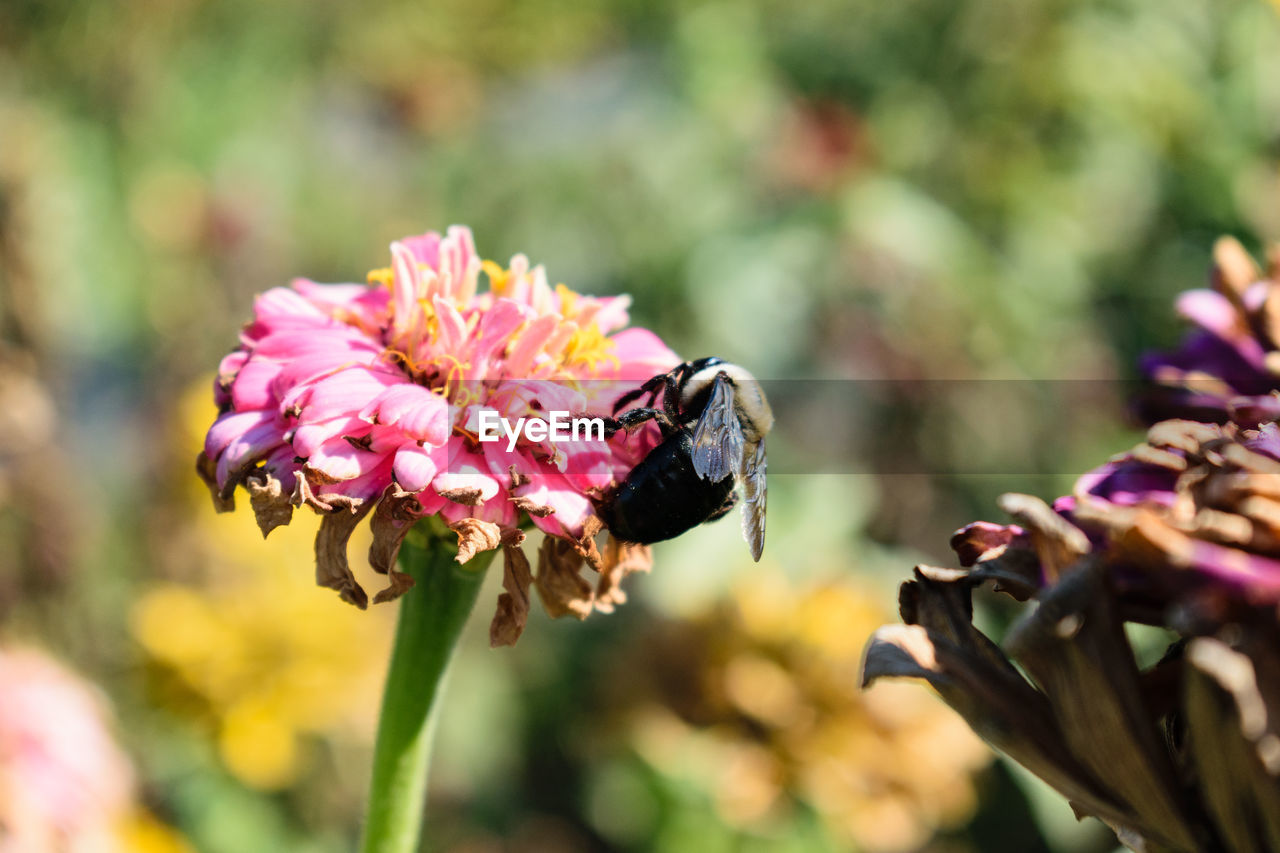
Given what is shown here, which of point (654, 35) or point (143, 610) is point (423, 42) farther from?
point (143, 610)

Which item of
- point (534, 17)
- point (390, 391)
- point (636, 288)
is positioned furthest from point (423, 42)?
point (390, 391)

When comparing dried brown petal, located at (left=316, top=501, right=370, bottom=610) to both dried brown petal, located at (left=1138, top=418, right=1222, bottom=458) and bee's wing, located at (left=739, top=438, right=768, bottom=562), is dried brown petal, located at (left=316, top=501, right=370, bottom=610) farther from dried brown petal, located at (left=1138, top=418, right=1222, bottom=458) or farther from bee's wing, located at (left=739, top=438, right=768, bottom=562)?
dried brown petal, located at (left=1138, top=418, right=1222, bottom=458)

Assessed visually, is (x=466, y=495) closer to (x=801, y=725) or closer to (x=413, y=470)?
(x=413, y=470)


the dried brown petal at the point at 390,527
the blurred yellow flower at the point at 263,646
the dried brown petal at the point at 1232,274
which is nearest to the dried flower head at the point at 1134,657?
the dried brown petal at the point at 390,527

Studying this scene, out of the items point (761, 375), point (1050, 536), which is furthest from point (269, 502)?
point (761, 375)

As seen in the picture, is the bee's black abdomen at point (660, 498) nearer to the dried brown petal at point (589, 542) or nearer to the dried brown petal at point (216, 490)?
the dried brown petal at point (589, 542)

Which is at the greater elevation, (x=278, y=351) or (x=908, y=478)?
(x=908, y=478)

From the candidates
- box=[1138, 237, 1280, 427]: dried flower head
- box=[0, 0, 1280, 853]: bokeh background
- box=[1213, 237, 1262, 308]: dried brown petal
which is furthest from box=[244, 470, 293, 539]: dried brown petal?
box=[0, 0, 1280, 853]: bokeh background
